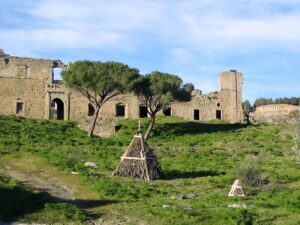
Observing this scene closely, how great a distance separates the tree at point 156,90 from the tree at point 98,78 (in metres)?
0.85

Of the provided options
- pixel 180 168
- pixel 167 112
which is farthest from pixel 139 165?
pixel 167 112

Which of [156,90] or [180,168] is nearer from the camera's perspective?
[180,168]

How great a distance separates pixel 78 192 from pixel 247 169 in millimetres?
7785

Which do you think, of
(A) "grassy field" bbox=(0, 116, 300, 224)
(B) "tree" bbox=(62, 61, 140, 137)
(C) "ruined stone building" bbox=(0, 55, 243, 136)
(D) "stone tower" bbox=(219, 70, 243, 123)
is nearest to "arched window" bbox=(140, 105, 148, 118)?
(C) "ruined stone building" bbox=(0, 55, 243, 136)

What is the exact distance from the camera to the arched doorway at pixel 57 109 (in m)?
50.3

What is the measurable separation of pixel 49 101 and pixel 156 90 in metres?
Result: 10.6

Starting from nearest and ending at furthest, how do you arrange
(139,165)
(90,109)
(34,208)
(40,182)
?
(34,208) → (40,182) → (139,165) → (90,109)

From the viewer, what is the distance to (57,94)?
50156 mm

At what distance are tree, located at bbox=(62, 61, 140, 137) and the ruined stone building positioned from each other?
12.4ft

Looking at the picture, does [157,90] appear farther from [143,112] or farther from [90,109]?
[143,112]

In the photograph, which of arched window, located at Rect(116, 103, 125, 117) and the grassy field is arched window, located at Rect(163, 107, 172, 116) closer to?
the grassy field

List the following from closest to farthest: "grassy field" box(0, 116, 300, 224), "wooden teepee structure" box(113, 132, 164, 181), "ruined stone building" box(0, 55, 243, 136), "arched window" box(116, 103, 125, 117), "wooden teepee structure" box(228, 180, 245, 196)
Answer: "grassy field" box(0, 116, 300, 224)
"wooden teepee structure" box(228, 180, 245, 196)
"wooden teepee structure" box(113, 132, 164, 181)
"ruined stone building" box(0, 55, 243, 136)
"arched window" box(116, 103, 125, 117)

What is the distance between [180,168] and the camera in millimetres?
31078

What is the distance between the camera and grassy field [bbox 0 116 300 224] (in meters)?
19.9
